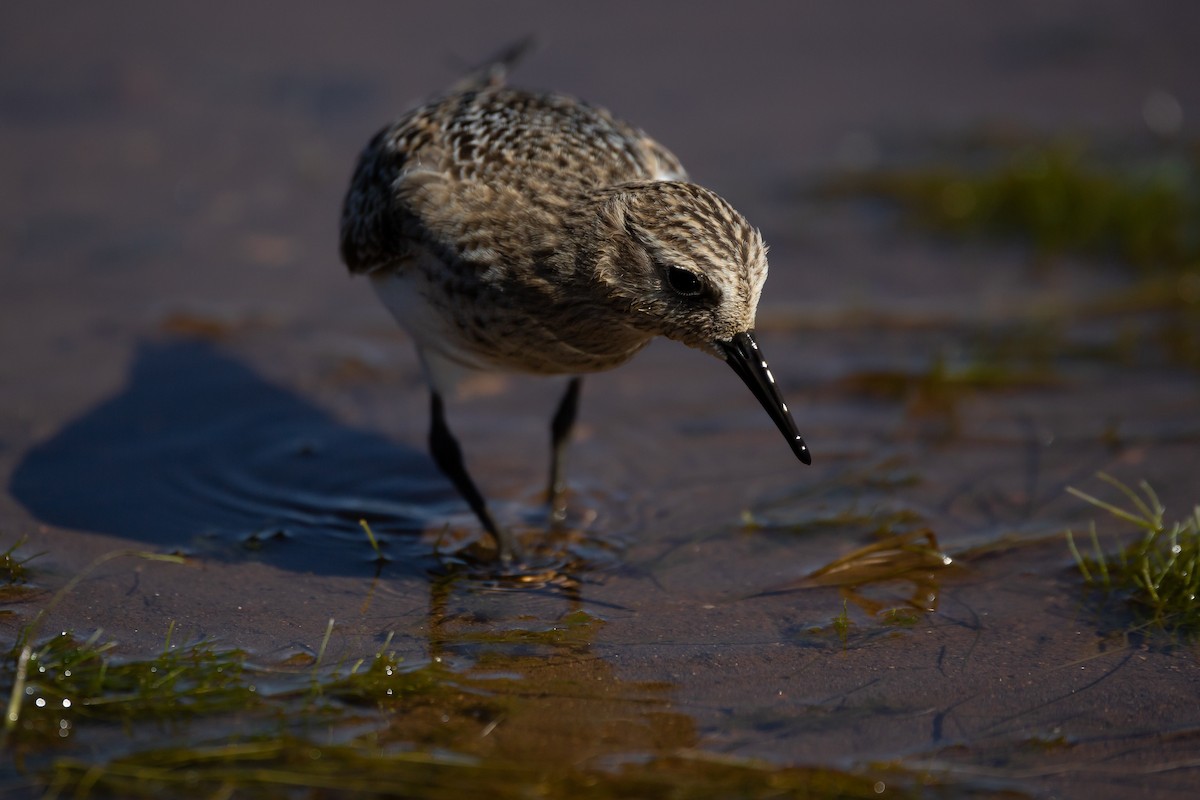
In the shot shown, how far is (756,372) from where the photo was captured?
4.91m

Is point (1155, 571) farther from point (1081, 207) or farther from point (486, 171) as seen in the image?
point (1081, 207)

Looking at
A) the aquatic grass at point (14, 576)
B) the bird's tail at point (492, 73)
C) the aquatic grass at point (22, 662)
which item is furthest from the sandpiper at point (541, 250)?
the aquatic grass at point (14, 576)

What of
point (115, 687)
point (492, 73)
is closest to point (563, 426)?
point (492, 73)

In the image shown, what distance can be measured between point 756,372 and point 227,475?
2.80 m

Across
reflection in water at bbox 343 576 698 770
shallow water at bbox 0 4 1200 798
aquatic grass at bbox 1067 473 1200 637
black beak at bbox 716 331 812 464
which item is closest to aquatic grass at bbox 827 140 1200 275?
shallow water at bbox 0 4 1200 798

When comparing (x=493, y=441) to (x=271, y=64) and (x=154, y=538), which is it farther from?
(x=271, y=64)

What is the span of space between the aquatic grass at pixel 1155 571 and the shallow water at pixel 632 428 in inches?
5.0

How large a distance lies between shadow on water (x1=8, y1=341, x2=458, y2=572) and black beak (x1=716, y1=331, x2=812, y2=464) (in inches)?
65.8

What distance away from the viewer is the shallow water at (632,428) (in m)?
4.50

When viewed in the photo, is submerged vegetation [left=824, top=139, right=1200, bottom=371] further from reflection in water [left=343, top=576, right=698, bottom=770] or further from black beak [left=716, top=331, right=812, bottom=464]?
reflection in water [left=343, top=576, right=698, bottom=770]

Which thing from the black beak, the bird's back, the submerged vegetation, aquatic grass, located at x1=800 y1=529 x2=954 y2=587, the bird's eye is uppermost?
the bird's back

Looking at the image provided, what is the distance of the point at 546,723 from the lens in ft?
14.0

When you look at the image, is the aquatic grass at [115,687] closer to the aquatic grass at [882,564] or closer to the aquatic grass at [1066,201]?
the aquatic grass at [882,564]

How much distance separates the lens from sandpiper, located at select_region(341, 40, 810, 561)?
4.88 meters
